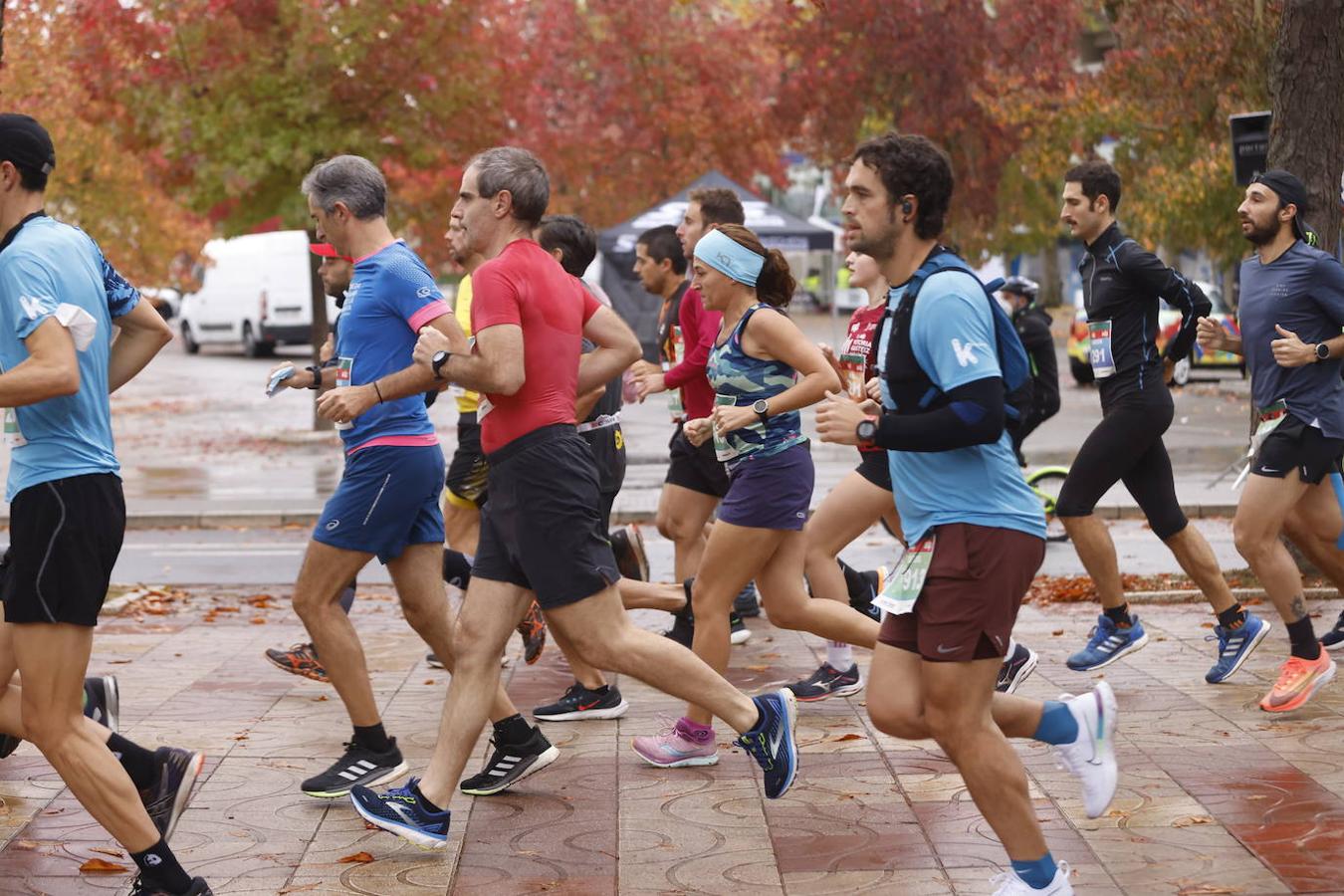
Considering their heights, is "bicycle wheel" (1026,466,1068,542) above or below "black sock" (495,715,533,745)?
below

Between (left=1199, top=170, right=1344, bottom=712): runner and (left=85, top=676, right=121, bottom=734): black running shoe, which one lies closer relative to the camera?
(left=85, top=676, right=121, bottom=734): black running shoe

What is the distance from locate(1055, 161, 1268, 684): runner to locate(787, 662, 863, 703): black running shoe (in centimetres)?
103

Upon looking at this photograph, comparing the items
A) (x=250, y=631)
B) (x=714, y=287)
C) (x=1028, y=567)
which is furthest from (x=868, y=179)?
(x=250, y=631)

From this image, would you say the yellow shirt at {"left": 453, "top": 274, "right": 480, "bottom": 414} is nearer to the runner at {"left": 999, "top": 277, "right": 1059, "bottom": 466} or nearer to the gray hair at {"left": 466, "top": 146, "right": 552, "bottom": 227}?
the gray hair at {"left": 466, "top": 146, "right": 552, "bottom": 227}

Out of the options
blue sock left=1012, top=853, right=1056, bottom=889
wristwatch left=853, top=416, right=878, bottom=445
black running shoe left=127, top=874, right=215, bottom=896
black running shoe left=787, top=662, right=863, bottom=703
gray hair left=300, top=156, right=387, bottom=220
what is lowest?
black running shoe left=787, top=662, right=863, bottom=703

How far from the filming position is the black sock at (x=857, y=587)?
8.03 metres

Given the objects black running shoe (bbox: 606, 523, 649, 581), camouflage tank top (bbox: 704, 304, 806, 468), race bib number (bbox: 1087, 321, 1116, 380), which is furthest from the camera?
black running shoe (bbox: 606, 523, 649, 581)

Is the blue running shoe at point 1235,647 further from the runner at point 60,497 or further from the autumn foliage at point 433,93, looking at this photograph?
the autumn foliage at point 433,93

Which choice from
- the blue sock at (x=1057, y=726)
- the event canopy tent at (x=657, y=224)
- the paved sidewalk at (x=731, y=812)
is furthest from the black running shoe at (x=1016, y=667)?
the event canopy tent at (x=657, y=224)

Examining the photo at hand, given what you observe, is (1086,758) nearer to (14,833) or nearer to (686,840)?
(686,840)

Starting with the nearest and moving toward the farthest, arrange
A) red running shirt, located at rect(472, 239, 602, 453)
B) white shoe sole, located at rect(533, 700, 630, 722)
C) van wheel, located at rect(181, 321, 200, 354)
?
red running shirt, located at rect(472, 239, 602, 453)
white shoe sole, located at rect(533, 700, 630, 722)
van wheel, located at rect(181, 321, 200, 354)

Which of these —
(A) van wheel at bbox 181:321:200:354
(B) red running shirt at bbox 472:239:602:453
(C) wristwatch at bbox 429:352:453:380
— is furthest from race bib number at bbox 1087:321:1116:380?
(A) van wheel at bbox 181:321:200:354

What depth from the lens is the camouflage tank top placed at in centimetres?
664

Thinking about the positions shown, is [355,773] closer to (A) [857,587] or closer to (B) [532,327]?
(B) [532,327]
